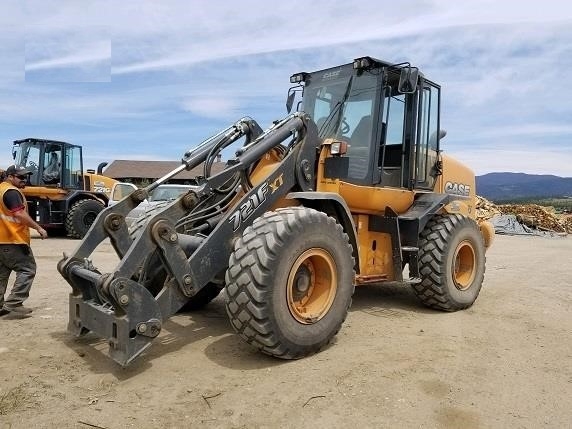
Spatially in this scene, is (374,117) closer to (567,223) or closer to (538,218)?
(538,218)

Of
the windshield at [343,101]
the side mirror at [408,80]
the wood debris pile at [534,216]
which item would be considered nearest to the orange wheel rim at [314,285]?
the windshield at [343,101]

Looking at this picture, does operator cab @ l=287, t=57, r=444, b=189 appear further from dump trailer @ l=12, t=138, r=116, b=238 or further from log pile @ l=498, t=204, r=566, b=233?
log pile @ l=498, t=204, r=566, b=233

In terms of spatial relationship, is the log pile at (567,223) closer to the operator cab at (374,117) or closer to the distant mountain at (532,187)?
the operator cab at (374,117)

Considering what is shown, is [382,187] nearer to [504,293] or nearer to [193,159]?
[193,159]

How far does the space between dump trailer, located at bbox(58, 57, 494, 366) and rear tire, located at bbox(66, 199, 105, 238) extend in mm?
10326

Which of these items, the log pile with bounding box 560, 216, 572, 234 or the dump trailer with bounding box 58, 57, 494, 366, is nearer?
the dump trailer with bounding box 58, 57, 494, 366

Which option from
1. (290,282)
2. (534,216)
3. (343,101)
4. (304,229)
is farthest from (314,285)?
(534,216)

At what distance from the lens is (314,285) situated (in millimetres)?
4879

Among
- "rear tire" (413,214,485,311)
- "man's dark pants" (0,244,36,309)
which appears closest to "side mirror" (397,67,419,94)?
"rear tire" (413,214,485,311)

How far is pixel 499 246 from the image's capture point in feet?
53.6

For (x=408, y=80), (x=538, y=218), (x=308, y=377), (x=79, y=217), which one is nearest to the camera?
(x=308, y=377)

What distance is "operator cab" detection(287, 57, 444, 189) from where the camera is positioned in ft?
19.6

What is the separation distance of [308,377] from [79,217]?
12.8 meters

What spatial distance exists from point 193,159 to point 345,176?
156 cm
